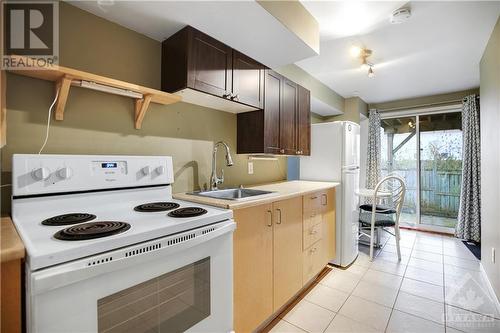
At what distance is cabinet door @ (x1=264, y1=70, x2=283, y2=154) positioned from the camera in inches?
82.7

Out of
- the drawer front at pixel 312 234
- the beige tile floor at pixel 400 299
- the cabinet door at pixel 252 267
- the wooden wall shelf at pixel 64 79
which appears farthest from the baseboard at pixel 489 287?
the wooden wall shelf at pixel 64 79

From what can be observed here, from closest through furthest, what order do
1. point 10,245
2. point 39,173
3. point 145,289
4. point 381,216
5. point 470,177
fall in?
point 10,245 < point 145,289 < point 39,173 < point 381,216 < point 470,177

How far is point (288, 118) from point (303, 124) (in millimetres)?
356

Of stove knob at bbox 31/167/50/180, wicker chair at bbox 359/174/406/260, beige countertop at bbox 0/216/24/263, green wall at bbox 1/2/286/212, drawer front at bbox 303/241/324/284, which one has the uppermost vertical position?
green wall at bbox 1/2/286/212

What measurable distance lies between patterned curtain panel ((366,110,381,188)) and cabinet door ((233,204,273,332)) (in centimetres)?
337

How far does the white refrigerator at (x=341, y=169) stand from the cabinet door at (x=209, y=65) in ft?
4.93

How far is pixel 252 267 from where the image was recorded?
1.46 meters

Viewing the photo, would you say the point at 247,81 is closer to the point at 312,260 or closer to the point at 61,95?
the point at 61,95

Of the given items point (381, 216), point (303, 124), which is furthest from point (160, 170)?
point (381, 216)

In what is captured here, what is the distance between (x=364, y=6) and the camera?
169cm

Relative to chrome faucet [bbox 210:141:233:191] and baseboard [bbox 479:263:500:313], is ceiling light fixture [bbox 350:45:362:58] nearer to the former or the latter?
chrome faucet [bbox 210:141:233:191]

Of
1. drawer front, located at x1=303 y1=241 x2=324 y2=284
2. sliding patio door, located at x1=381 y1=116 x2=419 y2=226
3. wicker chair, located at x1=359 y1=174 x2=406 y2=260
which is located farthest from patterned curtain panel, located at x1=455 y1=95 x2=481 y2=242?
drawer front, located at x1=303 y1=241 x2=324 y2=284

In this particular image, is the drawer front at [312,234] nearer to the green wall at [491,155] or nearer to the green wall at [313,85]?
the green wall at [491,155]

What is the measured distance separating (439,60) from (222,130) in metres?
2.58
